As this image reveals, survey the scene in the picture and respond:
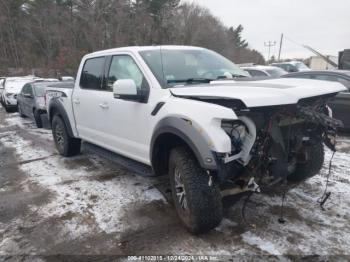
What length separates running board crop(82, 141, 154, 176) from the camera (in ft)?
13.0

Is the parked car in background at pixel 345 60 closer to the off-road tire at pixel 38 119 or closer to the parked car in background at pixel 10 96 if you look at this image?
the off-road tire at pixel 38 119

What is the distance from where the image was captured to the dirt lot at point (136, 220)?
312 cm

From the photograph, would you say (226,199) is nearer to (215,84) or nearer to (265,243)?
(265,243)

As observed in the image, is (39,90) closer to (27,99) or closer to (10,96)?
(27,99)

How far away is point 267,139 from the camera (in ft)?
9.51

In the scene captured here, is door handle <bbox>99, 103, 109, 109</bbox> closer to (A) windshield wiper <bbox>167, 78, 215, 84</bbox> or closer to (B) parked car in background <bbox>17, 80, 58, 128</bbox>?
(A) windshield wiper <bbox>167, 78, 215, 84</bbox>

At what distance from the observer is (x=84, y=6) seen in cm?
3244

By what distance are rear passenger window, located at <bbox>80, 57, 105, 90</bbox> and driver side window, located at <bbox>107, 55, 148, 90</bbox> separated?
12.2 inches

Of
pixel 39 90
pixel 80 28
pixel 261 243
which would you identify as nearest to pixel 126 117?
pixel 261 243

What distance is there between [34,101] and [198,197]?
8.51m

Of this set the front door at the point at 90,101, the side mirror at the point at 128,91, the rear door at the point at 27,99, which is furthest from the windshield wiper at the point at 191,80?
the rear door at the point at 27,99

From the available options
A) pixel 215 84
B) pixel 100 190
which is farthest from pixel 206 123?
pixel 100 190

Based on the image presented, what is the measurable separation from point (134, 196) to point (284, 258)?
214 cm

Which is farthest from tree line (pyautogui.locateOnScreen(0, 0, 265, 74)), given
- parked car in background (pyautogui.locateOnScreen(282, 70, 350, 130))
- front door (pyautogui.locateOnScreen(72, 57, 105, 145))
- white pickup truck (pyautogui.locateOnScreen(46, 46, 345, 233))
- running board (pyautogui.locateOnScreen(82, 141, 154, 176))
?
white pickup truck (pyautogui.locateOnScreen(46, 46, 345, 233))
